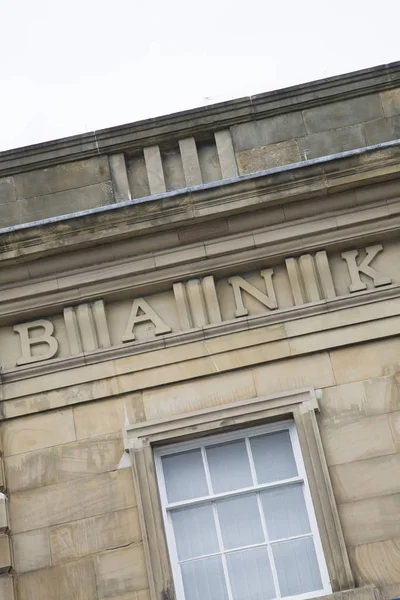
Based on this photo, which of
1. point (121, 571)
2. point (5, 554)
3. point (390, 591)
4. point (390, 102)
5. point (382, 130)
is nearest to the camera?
point (390, 591)

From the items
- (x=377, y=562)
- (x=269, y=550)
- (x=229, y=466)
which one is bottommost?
(x=377, y=562)

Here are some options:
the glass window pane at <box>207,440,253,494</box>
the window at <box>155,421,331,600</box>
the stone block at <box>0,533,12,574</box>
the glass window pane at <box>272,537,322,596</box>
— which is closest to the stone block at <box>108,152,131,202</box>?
the window at <box>155,421,331,600</box>

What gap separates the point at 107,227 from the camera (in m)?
12.2

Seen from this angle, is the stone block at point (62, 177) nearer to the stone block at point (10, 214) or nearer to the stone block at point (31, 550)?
the stone block at point (10, 214)

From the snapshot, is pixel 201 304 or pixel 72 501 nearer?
pixel 72 501

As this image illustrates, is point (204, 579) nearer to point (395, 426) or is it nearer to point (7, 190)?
point (395, 426)

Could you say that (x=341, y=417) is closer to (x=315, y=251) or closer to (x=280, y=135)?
(x=315, y=251)

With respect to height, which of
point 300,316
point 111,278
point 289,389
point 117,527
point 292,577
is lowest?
point 292,577

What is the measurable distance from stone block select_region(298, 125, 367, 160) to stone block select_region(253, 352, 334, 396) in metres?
2.48

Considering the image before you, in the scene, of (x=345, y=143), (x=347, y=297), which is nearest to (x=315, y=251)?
(x=347, y=297)

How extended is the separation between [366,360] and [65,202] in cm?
392

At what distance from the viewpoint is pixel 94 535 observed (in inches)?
446

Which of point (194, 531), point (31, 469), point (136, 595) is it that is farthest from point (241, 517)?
point (31, 469)

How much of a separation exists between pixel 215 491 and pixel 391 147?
415 cm
